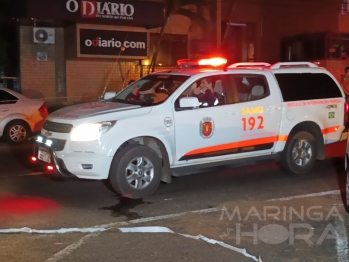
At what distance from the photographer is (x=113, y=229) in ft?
20.2

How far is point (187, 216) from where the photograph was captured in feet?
22.0

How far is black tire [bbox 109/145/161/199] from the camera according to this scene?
7.36 m

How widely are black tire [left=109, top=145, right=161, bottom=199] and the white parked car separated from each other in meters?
6.13

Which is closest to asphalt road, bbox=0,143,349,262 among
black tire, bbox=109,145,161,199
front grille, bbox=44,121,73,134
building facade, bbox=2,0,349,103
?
black tire, bbox=109,145,161,199

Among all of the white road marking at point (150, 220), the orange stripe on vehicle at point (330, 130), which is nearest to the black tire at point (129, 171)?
the white road marking at point (150, 220)

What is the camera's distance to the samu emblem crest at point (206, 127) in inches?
315

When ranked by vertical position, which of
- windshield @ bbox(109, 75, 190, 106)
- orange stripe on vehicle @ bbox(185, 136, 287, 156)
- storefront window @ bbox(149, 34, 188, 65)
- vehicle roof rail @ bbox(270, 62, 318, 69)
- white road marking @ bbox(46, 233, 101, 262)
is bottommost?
white road marking @ bbox(46, 233, 101, 262)

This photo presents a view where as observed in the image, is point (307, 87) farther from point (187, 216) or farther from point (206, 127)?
point (187, 216)

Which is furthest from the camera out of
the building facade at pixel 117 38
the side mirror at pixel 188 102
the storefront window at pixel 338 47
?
the storefront window at pixel 338 47

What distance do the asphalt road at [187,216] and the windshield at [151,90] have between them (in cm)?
134

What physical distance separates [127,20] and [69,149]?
9757 mm

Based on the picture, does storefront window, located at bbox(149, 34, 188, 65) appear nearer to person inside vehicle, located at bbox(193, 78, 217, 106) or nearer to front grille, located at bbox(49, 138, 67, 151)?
person inside vehicle, located at bbox(193, 78, 217, 106)

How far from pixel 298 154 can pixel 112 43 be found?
9193 millimetres

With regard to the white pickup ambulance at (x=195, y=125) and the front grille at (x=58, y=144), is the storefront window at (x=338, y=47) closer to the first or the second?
the white pickup ambulance at (x=195, y=125)
